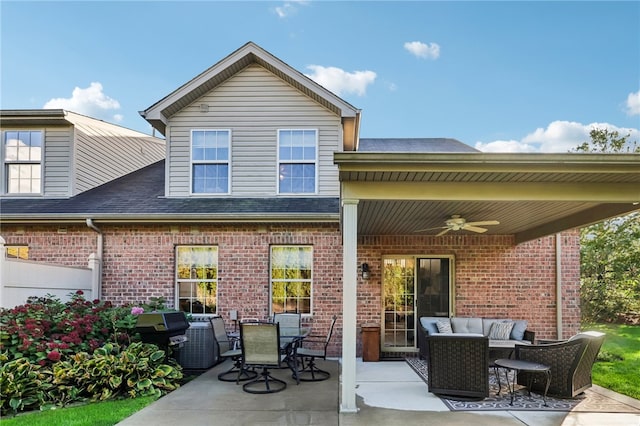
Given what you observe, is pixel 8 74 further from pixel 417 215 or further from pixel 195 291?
pixel 417 215

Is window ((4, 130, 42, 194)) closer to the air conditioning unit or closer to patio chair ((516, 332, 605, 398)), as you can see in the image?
the air conditioning unit

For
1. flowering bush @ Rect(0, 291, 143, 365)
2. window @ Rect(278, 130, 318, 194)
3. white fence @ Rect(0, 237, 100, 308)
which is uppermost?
window @ Rect(278, 130, 318, 194)

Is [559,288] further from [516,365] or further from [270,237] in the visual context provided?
[270,237]

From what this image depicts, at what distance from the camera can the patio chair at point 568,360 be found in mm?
5770

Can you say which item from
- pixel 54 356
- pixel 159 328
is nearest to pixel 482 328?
pixel 159 328

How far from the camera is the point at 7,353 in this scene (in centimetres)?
599

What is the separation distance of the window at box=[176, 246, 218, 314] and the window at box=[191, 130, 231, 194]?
4.42 ft

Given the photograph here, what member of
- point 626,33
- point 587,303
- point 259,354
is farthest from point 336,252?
point 626,33

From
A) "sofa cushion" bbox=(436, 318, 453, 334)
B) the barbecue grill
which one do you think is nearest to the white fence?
the barbecue grill

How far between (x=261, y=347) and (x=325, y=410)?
156 centimetres

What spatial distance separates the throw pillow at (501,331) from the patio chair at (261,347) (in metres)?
4.39

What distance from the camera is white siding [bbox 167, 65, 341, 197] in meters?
9.95

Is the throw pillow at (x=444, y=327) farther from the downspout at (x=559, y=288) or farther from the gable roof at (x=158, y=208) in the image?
the gable roof at (x=158, y=208)

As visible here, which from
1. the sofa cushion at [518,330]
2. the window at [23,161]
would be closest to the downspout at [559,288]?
the sofa cushion at [518,330]
